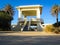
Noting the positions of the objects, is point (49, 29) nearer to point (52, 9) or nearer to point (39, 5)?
point (39, 5)

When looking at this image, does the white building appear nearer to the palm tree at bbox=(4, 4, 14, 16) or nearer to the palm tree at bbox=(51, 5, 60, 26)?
the palm tree at bbox=(51, 5, 60, 26)

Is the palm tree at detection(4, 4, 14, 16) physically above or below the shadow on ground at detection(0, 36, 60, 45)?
above

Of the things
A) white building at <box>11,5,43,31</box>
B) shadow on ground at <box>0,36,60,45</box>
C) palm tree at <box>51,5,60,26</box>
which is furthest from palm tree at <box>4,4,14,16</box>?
shadow on ground at <box>0,36,60,45</box>

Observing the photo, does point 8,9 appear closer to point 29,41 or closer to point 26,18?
point 26,18

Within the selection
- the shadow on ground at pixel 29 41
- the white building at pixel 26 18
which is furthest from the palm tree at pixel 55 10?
the shadow on ground at pixel 29 41

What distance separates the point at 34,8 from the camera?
54156 millimetres

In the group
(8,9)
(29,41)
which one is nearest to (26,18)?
(8,9)

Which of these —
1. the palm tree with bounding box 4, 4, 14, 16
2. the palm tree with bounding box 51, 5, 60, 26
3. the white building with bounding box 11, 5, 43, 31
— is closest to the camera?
the white building with bounding box 11, 5, 43, 31

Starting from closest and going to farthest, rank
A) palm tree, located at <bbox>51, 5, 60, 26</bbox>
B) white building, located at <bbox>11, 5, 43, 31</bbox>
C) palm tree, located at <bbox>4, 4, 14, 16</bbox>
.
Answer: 1. white building, located at <bbox>11, 5, 43, 31</bbox>
2. palm tree, located at <bbox>51, 5, 60, 26</bbox>
3. palm tree, located at <bbox>4, 4, 14, 16</bbox>

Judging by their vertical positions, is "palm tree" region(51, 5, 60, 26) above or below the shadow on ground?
above

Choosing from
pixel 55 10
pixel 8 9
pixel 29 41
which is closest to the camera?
pixel 29 41

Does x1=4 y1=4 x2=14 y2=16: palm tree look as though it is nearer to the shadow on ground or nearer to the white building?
the white building

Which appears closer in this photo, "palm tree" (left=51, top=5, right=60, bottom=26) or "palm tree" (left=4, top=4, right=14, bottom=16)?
"palm tree" (left=51, top=5, right=60, bottom=26)

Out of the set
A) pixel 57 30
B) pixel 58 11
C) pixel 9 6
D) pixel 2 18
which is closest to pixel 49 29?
pixel 57 30
